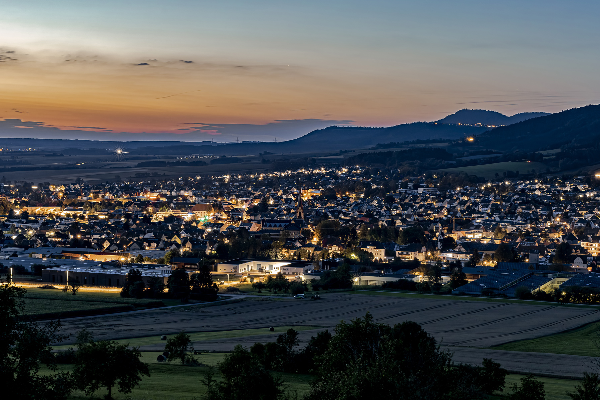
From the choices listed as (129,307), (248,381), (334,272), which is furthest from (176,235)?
(248,381)

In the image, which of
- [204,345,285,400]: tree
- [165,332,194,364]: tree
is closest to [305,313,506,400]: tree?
[204,345,285,400]: tree

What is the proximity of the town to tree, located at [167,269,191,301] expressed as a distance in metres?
4.80

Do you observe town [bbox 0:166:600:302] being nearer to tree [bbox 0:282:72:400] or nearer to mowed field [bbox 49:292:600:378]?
mowed field [bbox 49:292:600:378]

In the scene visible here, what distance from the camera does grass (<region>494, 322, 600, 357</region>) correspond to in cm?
3416

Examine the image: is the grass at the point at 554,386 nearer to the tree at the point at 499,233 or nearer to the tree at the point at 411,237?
the tree at the point at 411,237

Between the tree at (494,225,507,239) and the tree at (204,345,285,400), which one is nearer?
the tree at (204,345,285,400)

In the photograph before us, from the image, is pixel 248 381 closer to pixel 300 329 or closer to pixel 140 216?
pixel 300 329

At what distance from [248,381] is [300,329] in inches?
789

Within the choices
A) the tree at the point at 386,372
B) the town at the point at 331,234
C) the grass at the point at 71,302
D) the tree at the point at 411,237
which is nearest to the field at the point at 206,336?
the grass at the point at 71,302

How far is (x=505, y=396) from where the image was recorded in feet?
81.8

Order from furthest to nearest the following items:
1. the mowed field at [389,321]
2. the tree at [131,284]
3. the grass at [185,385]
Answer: the tree at [131,284], the mowed field at [389,321], the grass at [185,385]

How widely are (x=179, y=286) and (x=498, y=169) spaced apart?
13697 cm

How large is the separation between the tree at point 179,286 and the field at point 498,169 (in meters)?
126

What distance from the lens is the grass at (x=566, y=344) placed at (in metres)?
34.2
